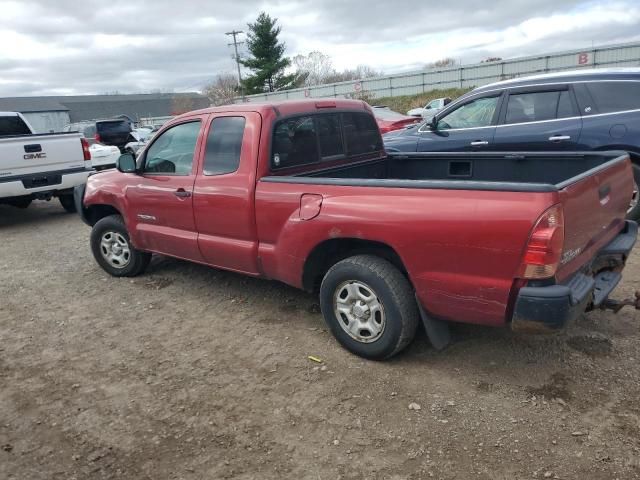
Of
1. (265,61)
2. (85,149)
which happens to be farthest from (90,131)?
(265,61)

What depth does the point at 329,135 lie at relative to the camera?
4.49 metres

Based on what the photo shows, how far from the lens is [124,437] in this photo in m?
2.95

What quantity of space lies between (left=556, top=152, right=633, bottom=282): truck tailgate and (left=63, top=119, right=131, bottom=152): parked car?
15.3 metres

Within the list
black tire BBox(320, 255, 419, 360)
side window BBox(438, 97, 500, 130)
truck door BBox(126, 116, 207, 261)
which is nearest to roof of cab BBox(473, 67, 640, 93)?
side window BBox(438, 97, 500, 130)

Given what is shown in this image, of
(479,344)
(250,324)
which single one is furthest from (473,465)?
(250,324)

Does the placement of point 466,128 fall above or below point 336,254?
above

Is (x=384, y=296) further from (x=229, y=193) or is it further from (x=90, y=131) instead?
(x=90, y=131)

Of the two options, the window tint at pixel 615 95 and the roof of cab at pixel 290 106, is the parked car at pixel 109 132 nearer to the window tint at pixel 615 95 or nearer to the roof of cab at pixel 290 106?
the roof of cab at pixel 290 106

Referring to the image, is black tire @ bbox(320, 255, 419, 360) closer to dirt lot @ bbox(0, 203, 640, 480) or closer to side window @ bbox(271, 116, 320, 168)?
dirt lot @ bbox(0, 203, 640, 480)

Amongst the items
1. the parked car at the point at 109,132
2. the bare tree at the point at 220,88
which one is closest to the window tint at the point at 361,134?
the parked car at the point at 109,132

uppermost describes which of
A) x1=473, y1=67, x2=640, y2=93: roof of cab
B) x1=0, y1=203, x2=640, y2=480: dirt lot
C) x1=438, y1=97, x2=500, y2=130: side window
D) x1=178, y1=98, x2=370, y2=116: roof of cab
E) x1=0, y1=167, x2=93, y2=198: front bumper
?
x1=473, y1=67, x2=640, y2=93: roof of cab

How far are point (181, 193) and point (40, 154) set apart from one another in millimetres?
5195

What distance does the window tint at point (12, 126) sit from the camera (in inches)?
373

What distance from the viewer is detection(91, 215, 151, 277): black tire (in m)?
5.48
